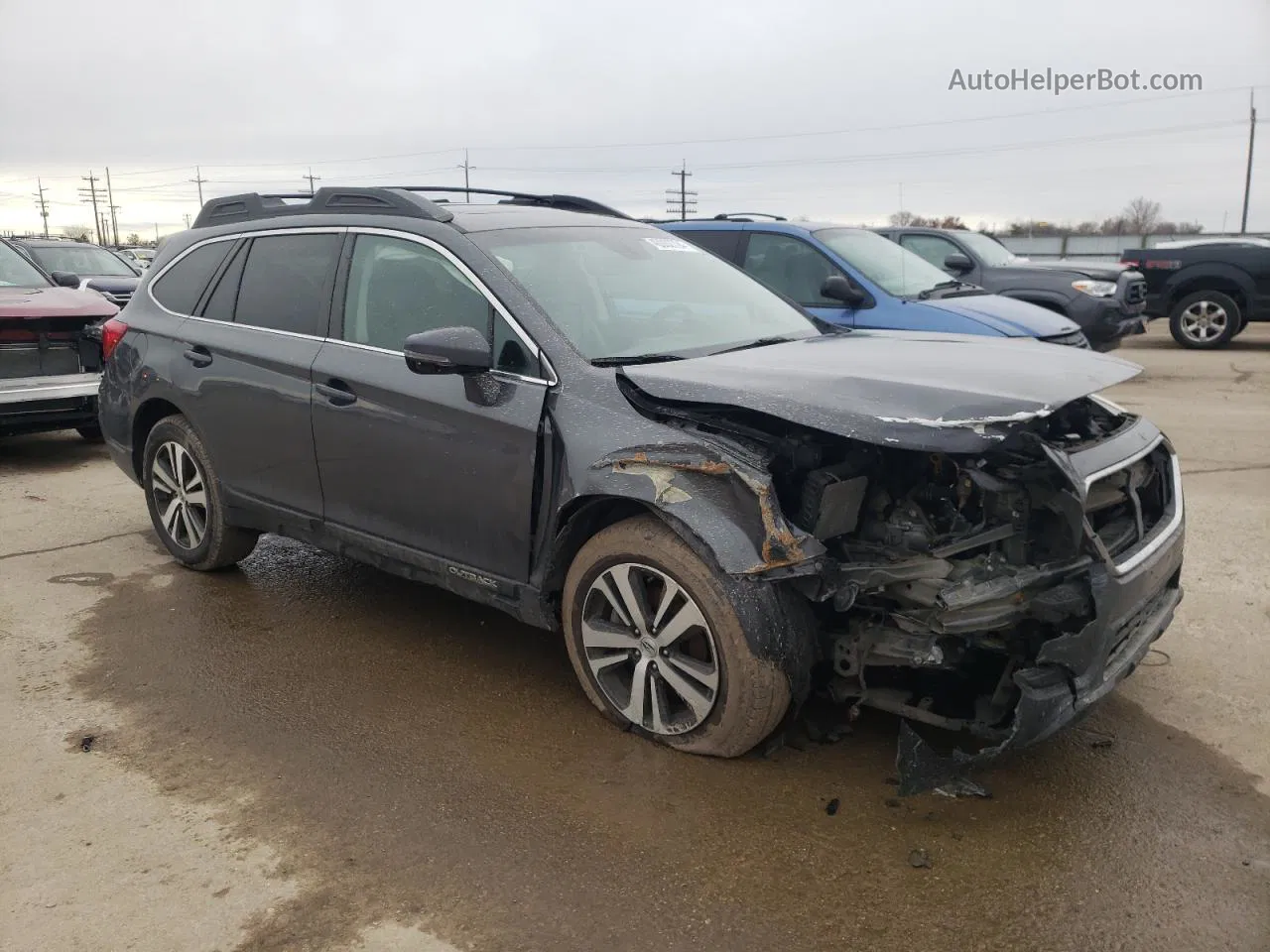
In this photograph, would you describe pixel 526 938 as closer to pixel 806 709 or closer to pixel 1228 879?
pixel 806 709

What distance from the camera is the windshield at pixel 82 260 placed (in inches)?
560

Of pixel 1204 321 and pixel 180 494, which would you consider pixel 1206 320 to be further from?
pixel 180 494

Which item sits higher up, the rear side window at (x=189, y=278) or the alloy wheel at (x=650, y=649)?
the rear side window at (x=189, y=278)

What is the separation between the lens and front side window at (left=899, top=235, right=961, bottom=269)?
12109 millimetres

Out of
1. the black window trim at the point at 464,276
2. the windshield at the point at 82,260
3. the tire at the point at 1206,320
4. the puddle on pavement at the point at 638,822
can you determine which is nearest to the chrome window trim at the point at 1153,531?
the puddle on pavement at the point at 638,822

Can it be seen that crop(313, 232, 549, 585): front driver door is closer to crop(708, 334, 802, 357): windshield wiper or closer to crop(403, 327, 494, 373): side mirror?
crop(403, 327, 494, 373): side mirror

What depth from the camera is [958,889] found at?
2.71 m

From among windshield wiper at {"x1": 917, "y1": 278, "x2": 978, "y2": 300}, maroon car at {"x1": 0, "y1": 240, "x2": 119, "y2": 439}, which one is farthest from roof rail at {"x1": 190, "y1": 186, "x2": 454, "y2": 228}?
windshield wiper at {"x1": 917, "y1": 278, "x2": 978, "y2": 300}

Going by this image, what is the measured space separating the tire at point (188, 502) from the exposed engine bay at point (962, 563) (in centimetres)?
279

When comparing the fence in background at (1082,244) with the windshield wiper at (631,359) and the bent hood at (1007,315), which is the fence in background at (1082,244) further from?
the windshield wiper at (631,359)

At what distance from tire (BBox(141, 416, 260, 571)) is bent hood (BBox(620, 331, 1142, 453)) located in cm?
260

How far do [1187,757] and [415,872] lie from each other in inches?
98.4

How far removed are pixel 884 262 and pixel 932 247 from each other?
3728mm

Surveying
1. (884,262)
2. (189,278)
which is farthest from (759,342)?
(884,262)
